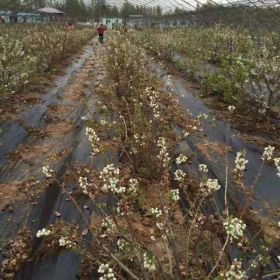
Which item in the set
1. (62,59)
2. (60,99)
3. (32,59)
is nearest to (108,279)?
(60,99)

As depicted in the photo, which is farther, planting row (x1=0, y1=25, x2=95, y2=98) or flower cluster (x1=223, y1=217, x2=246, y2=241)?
planting row (x1=0, y1=25, x2=95, y2=98)

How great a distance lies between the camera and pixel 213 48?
683 inches

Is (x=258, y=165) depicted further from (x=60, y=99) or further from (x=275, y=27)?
(x=275, y=27)

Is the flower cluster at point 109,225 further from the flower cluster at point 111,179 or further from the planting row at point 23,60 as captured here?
the planting row at point 23,60

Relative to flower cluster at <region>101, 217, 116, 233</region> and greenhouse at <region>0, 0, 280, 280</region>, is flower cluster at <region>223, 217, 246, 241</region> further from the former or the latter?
flower cluster at <region>101, 217, 116, 233</region>

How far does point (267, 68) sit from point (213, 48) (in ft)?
32.2

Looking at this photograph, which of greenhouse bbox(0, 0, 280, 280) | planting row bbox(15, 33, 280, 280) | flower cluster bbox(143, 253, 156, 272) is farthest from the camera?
greenhouse bbox(0, 0, 280, 280)

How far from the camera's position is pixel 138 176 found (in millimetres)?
5660

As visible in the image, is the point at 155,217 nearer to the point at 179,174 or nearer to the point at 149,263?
the point at 179,174

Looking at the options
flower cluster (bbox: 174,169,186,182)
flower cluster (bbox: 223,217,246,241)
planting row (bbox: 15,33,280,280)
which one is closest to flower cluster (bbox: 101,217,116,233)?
planting row (bbox: 15,33,280,280)

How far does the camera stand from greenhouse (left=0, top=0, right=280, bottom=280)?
10.6 feet

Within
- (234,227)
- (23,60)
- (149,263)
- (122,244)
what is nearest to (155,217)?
(122,244)

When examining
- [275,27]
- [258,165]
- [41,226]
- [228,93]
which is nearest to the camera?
[41,226]

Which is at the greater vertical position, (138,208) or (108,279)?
(108,279)
